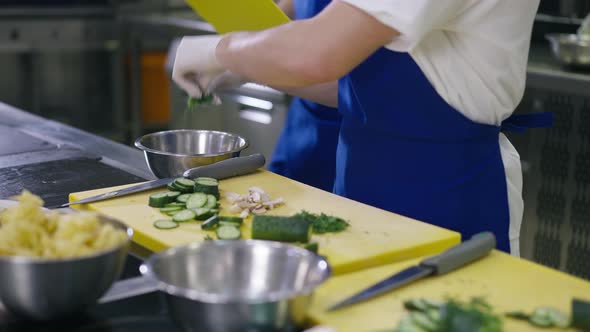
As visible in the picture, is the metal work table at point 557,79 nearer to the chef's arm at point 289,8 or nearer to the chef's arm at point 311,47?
the chef's arm at point 289,8

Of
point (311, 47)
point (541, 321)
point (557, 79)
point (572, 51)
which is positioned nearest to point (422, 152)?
→ point (311, 47)

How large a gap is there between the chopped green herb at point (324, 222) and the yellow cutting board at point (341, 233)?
0.01 m

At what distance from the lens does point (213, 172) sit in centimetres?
175

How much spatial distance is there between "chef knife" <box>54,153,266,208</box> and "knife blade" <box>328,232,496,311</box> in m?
0.56

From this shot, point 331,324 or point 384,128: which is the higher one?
point 384,128

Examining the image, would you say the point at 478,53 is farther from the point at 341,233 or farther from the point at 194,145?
the point at 194,145

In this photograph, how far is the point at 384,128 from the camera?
1800 millimetres

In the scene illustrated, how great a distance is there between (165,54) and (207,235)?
3645 millimetres

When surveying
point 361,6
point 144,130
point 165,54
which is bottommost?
point 144,130

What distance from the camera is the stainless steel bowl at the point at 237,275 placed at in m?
1.06

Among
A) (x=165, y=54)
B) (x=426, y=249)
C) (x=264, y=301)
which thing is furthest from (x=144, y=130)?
(x=264, y=301)

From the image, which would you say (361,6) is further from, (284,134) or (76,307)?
(284,134)

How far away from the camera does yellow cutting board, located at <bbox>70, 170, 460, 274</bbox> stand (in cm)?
138

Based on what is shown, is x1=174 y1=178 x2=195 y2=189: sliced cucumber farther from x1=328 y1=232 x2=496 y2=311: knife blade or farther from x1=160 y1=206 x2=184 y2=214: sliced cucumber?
x1=328 y1=232 x2=496 y2=311: knife blade
